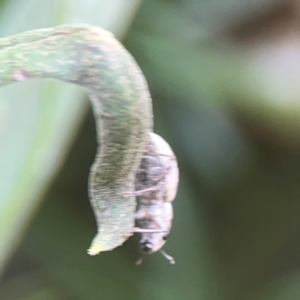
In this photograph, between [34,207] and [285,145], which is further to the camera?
[285,145]

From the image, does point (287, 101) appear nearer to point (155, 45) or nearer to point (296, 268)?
point (155, 45)

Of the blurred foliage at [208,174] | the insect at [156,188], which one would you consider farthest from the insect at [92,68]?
the blurred foliage at [208,174]

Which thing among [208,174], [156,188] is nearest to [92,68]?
[156,188]

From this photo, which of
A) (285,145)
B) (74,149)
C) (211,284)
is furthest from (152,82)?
(211,284)

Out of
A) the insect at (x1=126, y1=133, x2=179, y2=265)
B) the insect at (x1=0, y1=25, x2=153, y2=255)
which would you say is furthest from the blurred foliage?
the insect at (x1=0, y1=25, x2=153, y2=255)

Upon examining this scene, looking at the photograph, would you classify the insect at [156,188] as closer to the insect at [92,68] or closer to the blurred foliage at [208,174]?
the insect at [92,68]

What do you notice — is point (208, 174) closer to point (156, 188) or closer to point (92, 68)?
point (156, 188)
